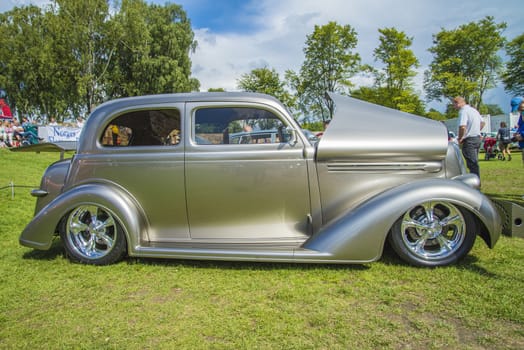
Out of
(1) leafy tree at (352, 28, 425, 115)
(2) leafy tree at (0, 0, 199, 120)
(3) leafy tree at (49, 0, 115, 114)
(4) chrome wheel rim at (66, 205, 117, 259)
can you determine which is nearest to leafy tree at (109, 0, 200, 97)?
(2) leafy tree at (0, 0, 199, 120)

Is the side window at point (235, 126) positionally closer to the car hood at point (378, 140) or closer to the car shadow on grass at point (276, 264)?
the car hood at point (378, 140)

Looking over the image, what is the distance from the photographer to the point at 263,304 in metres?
2.59

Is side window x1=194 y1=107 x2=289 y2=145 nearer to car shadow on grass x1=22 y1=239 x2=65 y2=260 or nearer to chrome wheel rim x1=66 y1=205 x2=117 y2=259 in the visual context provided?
chrome wheel rim x1=66 y1=205 x2=117 y2=259

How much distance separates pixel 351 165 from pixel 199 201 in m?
1.63

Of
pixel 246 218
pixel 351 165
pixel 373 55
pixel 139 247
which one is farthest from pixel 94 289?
pixel 373 55

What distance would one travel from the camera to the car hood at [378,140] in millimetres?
3256

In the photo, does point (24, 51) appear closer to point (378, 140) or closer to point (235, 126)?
point (235, 126)

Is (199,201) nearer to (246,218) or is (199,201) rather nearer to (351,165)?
(246,218)

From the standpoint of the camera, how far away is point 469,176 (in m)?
3.44

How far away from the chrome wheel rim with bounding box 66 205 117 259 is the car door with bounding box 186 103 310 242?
966 mm

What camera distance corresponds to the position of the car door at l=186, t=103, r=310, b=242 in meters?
3.29

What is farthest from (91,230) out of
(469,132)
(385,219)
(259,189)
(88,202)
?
(469,132)

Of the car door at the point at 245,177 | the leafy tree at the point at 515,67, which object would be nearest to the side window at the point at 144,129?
the car door at the point at 245,177

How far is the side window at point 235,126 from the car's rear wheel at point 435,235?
1504 mm
